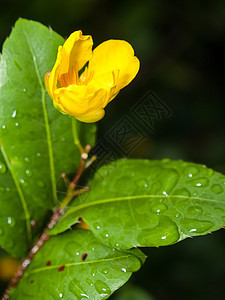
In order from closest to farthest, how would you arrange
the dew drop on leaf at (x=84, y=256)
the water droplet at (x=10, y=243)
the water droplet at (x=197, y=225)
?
the water droplet at (x=197, y=225), the dew drop on leaf at (x=84, y=256), the water droplet at (x=10, y=243)

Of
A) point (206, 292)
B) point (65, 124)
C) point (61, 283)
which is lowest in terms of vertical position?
point (206, 292)

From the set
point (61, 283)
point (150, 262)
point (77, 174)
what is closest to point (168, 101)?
point (150, 262)

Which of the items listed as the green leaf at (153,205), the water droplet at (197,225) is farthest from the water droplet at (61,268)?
the water droplet at (197,225)

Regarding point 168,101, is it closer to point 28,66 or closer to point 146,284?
point 146,284

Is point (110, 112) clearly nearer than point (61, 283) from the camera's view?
No

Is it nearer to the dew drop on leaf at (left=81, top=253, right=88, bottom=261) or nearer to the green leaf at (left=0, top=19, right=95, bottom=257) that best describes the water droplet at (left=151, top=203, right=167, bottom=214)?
the dew drop on leaf at (left=81, top=253, right=88, bottom=261)

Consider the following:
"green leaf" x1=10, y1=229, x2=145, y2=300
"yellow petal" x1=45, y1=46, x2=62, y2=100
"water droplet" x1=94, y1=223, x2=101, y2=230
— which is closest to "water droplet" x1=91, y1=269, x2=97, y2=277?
"green leaf" x1=10, y1=229, x2=145, y2=300

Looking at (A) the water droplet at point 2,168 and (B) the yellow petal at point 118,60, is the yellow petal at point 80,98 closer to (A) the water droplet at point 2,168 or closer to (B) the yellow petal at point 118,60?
(B) the yellow petal at point 118,60
